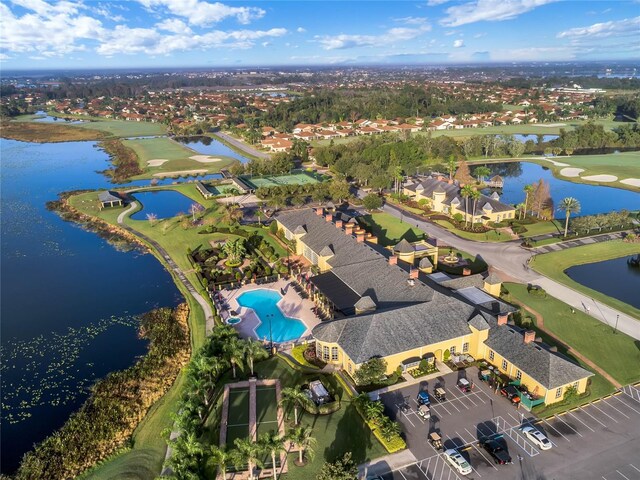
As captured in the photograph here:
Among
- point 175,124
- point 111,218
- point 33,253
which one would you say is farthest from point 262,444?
point 175,124

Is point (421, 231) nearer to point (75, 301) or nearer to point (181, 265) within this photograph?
point (181, 265)

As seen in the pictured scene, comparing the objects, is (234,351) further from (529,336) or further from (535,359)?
(529,336)

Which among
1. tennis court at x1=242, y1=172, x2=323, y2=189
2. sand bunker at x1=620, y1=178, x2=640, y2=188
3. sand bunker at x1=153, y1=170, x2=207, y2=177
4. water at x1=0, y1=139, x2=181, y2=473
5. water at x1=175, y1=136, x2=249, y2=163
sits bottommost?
water at x1=0, y1=139, x2=181, y2=473

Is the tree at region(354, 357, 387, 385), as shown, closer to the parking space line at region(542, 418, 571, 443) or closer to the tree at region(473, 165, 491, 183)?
the parking space line at region(542, 418, 571, 443)

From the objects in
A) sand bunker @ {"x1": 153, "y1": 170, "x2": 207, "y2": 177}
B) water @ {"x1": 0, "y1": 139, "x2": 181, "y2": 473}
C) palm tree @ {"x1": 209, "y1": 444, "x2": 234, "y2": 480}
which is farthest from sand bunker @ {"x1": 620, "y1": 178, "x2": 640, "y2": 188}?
palm tree @ {"x1": 209, "y1": 444, "x2": 234, "y2": 480}

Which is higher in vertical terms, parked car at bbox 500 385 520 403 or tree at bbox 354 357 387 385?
A: tree at bbox 354 357 387 385

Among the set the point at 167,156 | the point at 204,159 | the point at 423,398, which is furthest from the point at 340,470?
the point at 167,156

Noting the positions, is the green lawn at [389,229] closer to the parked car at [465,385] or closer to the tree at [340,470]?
the parked car at [465,385]
